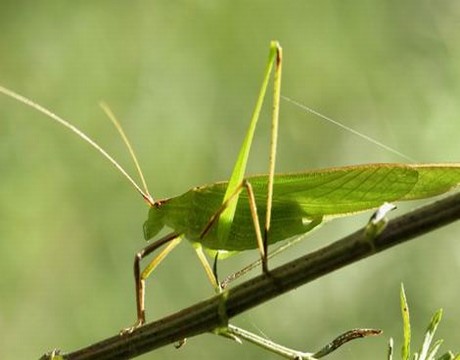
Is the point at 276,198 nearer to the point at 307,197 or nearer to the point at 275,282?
the point at 307,197

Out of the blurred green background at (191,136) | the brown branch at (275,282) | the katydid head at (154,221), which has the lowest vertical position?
the brown branch at (275,282)

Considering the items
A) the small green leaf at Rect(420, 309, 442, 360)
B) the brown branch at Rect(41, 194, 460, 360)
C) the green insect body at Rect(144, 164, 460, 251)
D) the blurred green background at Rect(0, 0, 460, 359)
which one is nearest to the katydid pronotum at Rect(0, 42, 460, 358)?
the green insect body at Rect(144, 164, 460, 251)

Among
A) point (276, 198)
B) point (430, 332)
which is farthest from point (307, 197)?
point (430, 332)

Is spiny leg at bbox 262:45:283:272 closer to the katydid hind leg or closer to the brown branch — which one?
the katydid hind leg

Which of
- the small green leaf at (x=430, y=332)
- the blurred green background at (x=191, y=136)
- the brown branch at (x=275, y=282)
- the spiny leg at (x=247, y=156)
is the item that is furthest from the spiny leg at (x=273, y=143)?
the blurred green background at (x=191, y=136)

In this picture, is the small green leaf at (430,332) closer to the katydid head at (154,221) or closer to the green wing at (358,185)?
the green wing at (358,185)
